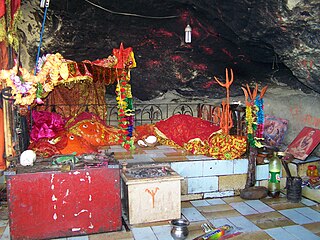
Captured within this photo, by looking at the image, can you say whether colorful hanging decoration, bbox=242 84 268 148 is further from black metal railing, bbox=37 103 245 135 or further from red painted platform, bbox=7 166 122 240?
red painted platform, bbox=7 166 122 240

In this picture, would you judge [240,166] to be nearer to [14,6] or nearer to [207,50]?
[207,50]

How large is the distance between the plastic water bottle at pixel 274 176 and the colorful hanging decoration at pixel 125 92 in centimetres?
284

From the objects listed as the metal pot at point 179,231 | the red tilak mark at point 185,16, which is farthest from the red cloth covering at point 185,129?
the metal pot at point 179,231

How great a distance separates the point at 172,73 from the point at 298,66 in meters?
4.56

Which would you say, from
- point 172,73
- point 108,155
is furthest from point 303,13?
point 172,73

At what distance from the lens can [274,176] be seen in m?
6.14

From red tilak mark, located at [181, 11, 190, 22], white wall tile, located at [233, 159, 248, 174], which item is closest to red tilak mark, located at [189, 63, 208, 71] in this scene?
red tilak mark, located at [181, 11, 190, 22]

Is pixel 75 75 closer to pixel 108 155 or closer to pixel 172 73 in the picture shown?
pixel 108 155

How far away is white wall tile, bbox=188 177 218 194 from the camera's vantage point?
5977 mm

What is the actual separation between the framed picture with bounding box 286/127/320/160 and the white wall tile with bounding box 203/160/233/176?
154cm

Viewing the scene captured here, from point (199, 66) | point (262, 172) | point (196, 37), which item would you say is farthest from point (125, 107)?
point (262, 172)

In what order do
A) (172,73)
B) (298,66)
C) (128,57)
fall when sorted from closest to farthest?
(298,66), (128,57), (172,73)

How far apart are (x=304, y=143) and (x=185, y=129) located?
8.15 feet

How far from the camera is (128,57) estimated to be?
677cm
